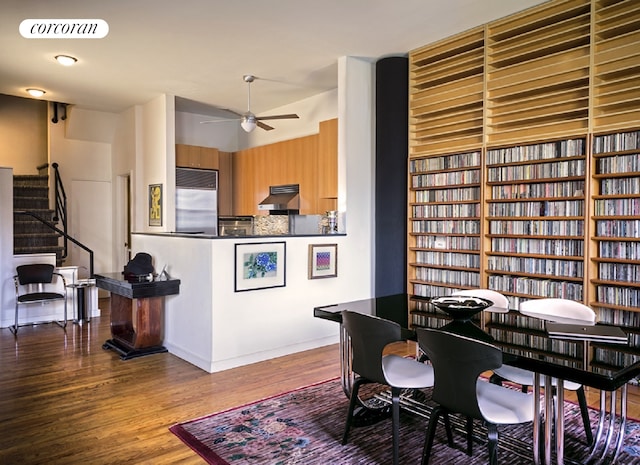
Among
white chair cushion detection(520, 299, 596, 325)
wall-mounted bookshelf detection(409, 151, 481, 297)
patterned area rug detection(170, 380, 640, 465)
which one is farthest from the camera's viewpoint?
wall-mounted bookshelf detection(409, 151, 481, 297)

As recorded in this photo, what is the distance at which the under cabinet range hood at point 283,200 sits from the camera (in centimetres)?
671

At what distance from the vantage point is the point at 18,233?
22.2 feet

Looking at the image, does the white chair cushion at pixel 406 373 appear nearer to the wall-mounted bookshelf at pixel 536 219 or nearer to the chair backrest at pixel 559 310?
the chair backrest at pixel 559 310

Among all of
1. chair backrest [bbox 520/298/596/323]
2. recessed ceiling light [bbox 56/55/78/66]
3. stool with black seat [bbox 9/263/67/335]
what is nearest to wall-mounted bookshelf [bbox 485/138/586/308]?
chair backrest [bbox 520/298/596/323]

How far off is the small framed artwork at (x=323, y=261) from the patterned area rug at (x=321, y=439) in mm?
1677

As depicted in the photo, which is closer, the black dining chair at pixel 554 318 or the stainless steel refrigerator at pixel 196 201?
the black dining chair at pixel 554 318

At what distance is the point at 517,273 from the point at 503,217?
1.75 ft

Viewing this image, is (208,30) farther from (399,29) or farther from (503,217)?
(503,217)

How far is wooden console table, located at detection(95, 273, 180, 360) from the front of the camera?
14.1 ft

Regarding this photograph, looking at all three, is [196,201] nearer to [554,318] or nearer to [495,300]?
[495,300]

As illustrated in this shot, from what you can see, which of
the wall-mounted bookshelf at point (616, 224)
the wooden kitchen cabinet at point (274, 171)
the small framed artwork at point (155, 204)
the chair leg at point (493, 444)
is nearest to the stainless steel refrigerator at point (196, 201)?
the small framed artwork at point (155, 204)

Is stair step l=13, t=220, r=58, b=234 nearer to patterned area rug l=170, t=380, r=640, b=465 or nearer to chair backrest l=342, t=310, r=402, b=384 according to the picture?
patterned area rug l=170, t=380, r=640, b=465

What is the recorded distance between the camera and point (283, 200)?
6812mm

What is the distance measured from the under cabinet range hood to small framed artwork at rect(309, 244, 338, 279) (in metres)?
1.97
